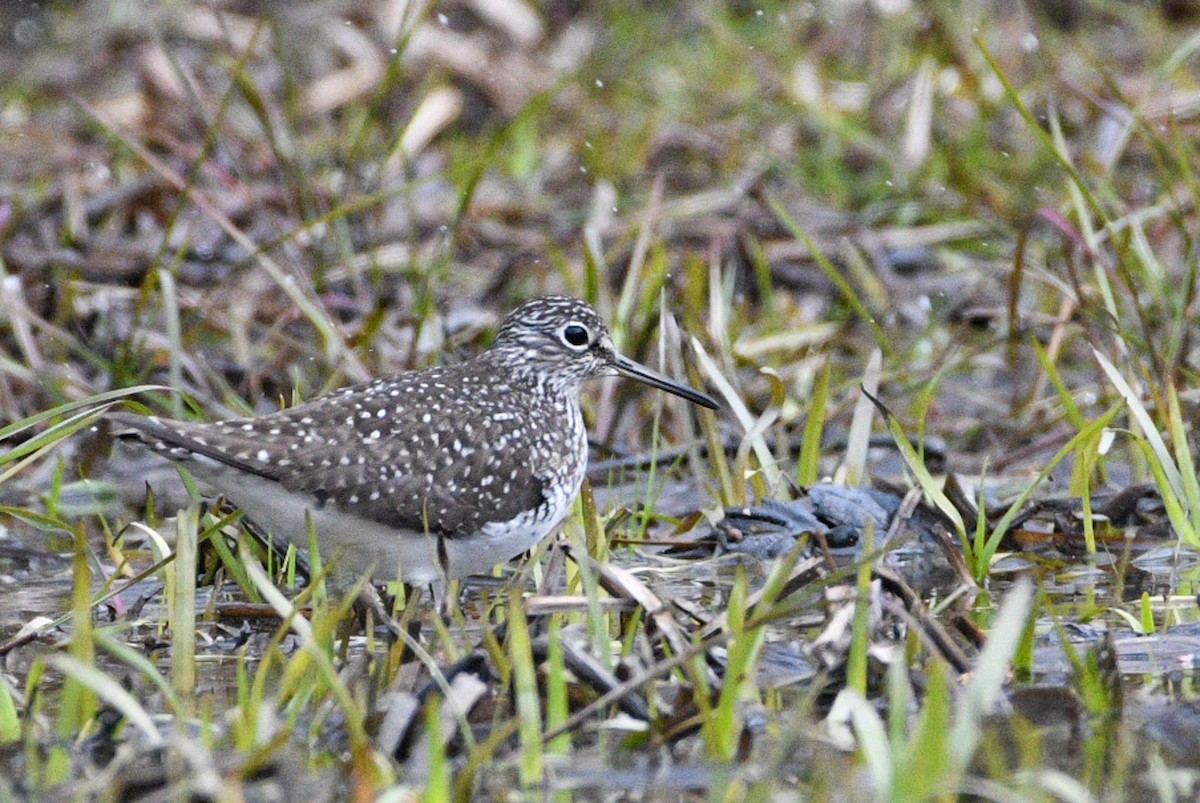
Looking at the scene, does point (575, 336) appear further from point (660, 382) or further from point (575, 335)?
point (660, 382)

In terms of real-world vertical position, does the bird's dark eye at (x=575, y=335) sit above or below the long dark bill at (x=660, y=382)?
above

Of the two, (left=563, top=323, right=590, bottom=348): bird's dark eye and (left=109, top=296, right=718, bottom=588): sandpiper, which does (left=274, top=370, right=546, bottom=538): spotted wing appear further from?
(left=563, top=323, right=590, bottom=348): bird's dark eye

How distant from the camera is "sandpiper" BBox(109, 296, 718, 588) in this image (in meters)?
4.80

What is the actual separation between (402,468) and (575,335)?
1.23m

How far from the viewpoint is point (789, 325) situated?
27.0ft

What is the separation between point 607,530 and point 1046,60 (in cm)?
382

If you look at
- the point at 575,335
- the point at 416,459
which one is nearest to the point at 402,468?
the point at 416,459

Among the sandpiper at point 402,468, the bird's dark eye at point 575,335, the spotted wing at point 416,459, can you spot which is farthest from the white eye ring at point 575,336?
the spotted wing at point 416,459

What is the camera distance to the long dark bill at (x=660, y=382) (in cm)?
585

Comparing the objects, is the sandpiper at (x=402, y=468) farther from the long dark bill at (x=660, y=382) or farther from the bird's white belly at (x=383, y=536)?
the long dark bill at (x=660, y=382)

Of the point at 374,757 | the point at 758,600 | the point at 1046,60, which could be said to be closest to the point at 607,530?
the point at 758,600

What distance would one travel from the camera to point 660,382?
19.7 ft

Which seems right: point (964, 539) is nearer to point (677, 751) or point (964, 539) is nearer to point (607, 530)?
point (607, 530)

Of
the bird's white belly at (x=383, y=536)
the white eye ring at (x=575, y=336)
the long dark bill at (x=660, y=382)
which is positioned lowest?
the bird's white belly at (x=383, y=536)
